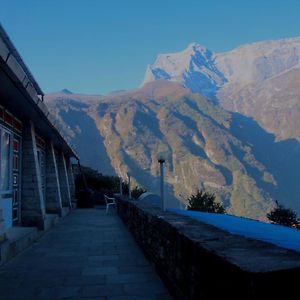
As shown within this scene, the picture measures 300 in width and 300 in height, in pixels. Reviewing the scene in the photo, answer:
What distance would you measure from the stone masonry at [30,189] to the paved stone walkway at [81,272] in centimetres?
87

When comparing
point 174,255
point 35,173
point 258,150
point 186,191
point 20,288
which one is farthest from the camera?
point 258,150

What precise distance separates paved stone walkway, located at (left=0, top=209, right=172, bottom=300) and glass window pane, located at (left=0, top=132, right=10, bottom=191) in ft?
4.32

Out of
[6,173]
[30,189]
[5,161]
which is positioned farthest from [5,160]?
[30,189]

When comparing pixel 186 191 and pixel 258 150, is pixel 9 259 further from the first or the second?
pixel 258 150

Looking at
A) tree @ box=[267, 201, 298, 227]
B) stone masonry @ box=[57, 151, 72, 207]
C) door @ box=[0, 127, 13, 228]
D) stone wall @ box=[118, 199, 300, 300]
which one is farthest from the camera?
stone masonry @ box=[57, 151, 72, 207]

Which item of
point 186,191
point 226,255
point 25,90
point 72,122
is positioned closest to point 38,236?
point 25,90

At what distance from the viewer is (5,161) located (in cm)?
843

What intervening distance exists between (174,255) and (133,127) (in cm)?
14993

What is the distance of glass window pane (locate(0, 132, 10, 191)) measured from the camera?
26.7 ft

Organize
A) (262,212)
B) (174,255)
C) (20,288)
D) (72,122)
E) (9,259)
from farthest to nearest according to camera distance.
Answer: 1. (72,122)
2. (262,212)
3. (9,259)
4. (20,288)
5. (174,255)

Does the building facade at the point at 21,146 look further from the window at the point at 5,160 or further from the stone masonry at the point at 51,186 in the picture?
the stone masonry at the point at 51,186

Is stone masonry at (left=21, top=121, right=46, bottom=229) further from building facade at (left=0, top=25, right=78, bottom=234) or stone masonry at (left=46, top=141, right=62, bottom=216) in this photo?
stone masonry at (left=46, top=141, right=62, bottom=216)

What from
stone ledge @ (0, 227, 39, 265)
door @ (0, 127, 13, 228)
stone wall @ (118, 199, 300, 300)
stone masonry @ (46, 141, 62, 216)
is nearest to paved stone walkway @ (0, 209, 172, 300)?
stone ledge @ (0, 227, 39, 265)

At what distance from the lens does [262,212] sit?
119688 mm
